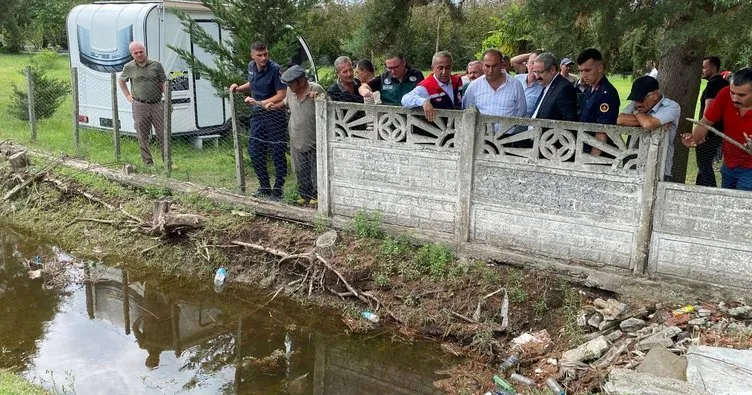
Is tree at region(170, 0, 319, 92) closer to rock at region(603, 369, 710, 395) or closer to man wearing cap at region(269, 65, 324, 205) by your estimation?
man wearing cap at region(269, 65, 324, 205)

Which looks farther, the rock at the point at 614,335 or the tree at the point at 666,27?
the rock at the point at 614,335

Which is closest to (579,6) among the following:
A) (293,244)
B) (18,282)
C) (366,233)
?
(366,233)

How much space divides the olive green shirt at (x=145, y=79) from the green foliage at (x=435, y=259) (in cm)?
505

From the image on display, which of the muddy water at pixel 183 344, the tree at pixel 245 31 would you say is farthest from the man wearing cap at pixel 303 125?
the muddy water at pixel 183 344

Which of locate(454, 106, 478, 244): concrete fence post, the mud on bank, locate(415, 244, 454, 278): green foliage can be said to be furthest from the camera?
locate(415, 244, 454, 278): green foliage

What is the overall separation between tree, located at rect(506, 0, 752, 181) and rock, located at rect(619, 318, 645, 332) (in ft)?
6.93

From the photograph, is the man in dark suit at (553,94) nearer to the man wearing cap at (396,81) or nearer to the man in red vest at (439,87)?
the man in red vest at (439,87)

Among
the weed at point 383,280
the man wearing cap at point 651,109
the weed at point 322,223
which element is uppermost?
the man wearing cap at point 651,109

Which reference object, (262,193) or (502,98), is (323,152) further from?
(502,98)

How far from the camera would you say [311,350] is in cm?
543

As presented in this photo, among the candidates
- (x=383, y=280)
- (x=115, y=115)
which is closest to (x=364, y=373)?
(x=383, y=280)

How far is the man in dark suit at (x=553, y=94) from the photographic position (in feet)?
18.1

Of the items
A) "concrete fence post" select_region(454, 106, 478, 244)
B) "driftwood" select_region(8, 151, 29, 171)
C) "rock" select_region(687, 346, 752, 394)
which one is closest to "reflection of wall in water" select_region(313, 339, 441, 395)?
"concrete fence post" select_region(454, 106, 478, 244)

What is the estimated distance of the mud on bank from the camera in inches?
207
